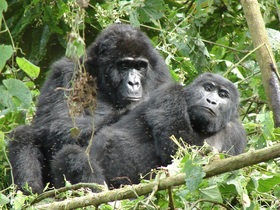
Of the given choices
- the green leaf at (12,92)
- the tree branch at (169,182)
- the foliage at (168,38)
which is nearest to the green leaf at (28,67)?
the foliage at (168,38)

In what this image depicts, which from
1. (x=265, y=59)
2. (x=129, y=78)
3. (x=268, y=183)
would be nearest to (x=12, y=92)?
(x=268, y=183)

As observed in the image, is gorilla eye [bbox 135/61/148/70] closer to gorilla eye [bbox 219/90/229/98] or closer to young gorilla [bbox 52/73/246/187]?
young gorilla [bbox 52/73/246/187]

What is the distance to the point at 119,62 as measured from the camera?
6.70 m

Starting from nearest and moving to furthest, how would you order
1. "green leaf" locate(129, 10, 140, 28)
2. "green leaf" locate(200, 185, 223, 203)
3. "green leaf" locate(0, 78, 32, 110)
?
"green leaf" locate(200, 185, 223, 203)
"green leaf" locate(0, 78, 32, 110)
"green leaf" locate(129, 10, 140, 28)

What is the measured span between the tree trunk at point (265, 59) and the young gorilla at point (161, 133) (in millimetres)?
483

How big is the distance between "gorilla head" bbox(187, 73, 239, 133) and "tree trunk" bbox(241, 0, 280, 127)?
46 cm

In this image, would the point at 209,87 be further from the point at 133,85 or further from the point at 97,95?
the point at 97,95

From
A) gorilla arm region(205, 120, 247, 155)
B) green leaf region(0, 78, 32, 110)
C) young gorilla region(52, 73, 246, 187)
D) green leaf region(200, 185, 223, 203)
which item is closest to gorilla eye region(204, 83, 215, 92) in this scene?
young gorilla region(52, 73, 246, 187)

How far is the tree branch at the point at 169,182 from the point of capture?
10.6ft

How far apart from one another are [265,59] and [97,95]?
1754 millimetres

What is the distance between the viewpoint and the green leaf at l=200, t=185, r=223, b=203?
3965mm

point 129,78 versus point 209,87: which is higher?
point 209,87

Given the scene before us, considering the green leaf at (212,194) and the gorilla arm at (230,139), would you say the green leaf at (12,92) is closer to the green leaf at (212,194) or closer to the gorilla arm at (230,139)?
the green leaf at (212,194)

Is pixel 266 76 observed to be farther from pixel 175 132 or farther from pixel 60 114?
pixel 60 114
